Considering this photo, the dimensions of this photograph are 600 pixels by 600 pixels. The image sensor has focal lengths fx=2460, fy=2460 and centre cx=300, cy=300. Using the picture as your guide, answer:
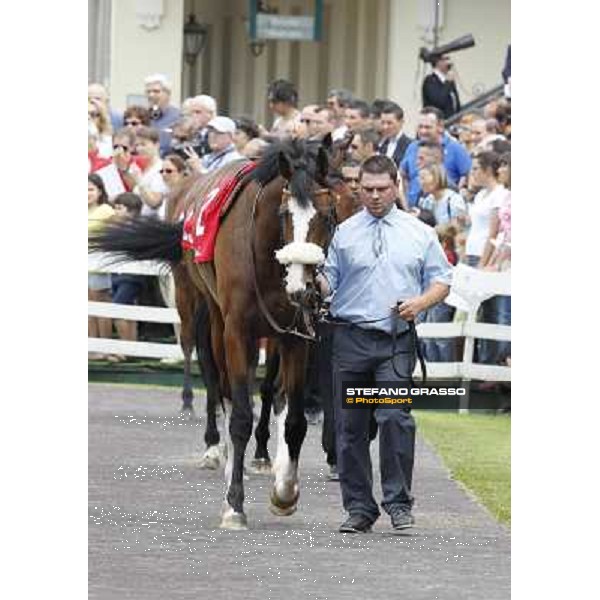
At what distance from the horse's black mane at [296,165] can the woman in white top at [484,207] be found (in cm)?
639

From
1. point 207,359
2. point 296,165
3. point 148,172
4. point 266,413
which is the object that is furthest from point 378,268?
point 148,172

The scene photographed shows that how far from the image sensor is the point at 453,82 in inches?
931

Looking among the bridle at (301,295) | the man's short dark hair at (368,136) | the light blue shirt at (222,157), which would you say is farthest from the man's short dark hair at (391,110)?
the bridle at (301,295)

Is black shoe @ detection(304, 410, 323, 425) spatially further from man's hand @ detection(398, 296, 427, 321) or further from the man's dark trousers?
man's hand @ detection(398, 296, 427, 321)

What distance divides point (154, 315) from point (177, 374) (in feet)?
1.87

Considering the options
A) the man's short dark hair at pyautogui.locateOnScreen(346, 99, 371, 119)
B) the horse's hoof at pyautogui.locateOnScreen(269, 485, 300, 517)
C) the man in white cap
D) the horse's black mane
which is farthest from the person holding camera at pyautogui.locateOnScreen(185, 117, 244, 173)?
the horse's hoof at pyautogui.locateOnScreen(269, 485, 300, 517)

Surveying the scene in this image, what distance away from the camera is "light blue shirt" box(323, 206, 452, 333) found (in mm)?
12258

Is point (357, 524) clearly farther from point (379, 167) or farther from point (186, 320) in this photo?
point (186, 320)

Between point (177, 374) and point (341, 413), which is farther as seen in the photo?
point (177, 374)

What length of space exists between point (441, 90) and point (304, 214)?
457 inches

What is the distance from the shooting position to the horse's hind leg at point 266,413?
1471cm
